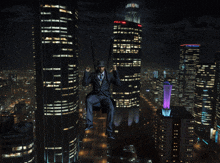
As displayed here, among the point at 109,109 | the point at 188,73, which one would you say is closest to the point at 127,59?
the point at 109,109

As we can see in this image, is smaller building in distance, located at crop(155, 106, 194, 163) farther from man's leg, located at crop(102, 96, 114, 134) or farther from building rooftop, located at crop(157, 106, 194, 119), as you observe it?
man's leg, located at crop(102, 96, 114, 134)

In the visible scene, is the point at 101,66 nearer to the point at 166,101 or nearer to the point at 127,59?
the point at 127,59

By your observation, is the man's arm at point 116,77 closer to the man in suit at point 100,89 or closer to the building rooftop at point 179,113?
the man in suit at point 100,89

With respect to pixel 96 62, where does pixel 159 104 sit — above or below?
below

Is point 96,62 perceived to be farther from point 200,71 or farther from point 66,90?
point 200,71

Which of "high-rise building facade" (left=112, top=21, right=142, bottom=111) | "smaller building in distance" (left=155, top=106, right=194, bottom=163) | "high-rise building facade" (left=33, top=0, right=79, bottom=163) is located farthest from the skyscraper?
"smaller building in distance" (left=155, top=106, right=194, bottom=163)

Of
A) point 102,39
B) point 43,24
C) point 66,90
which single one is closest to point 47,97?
point 66,90
